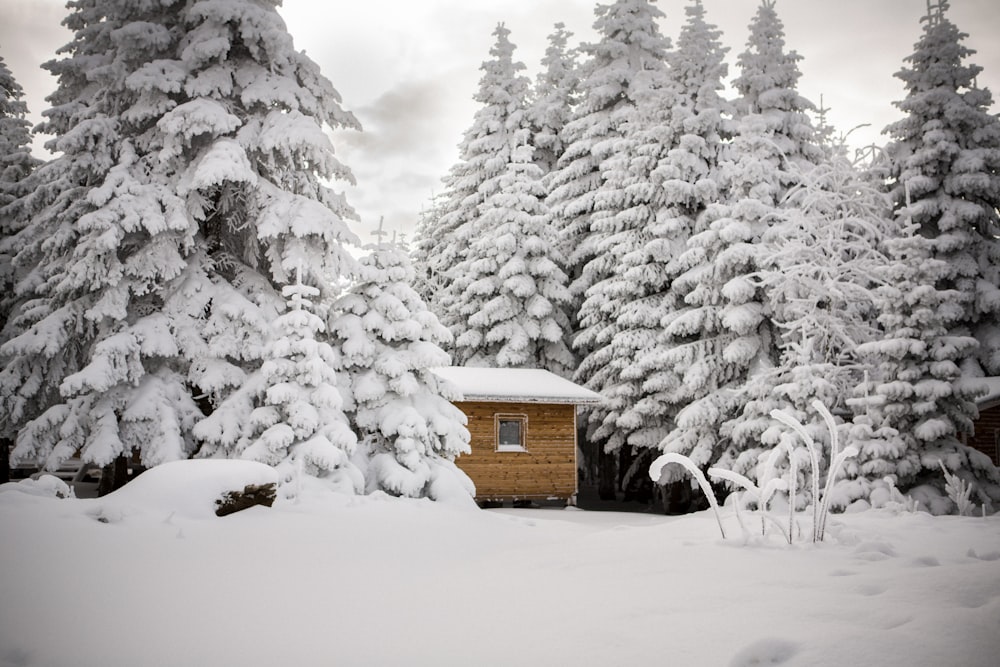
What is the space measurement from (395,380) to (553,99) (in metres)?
20.3

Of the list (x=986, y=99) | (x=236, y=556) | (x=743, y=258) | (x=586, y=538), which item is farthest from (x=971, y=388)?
(x=236, y=556)

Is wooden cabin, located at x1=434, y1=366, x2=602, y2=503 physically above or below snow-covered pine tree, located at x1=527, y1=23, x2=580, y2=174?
below

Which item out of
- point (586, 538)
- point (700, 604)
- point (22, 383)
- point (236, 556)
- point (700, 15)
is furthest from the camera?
point (700, 15)

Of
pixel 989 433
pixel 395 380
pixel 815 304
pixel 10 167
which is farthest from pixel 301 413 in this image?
pixel 989 433

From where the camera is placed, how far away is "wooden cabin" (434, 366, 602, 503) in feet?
73.3

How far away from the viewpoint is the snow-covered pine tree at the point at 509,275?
2653 cm

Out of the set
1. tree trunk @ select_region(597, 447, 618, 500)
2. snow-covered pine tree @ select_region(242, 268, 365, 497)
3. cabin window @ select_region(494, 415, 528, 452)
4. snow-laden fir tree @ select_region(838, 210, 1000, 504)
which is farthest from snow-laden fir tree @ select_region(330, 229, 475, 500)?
tree trunk @ select_region(597, 447, 618, 500)

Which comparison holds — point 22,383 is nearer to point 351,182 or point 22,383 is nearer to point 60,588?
point 351,182

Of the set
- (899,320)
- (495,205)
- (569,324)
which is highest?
(495,205)

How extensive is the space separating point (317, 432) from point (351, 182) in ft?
20.2

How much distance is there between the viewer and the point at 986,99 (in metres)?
20.0

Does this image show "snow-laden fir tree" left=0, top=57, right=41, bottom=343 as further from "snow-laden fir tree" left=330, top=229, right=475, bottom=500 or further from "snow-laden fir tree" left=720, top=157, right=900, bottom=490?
"snow-laden fir tree" left=720, top=157, right=900, bottom=490

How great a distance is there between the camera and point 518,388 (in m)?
22.4

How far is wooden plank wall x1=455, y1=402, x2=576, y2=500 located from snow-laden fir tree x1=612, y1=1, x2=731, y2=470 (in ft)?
6.77
